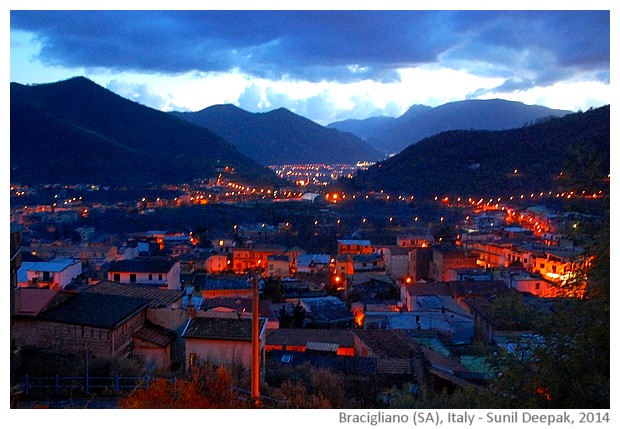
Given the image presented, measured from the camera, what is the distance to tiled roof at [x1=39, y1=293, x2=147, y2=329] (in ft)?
14.0

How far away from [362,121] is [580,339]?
86.7 meters

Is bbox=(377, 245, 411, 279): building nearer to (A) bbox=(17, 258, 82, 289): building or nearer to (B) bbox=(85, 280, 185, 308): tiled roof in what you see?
(A) bbox=(17, 258, 82, 289): building

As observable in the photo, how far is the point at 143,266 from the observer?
419 inches

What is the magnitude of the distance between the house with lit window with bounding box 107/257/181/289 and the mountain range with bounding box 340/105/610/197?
1548 cm

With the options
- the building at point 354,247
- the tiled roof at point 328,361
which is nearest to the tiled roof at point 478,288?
the tiled roof at point 328,361

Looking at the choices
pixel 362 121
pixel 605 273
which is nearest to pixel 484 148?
pixel 605 273

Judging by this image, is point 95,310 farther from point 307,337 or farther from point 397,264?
point 397,264

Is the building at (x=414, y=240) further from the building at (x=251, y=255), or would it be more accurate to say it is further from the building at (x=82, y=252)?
the building at (x=82, y=252)

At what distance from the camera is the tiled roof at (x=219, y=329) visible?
4.32 meters

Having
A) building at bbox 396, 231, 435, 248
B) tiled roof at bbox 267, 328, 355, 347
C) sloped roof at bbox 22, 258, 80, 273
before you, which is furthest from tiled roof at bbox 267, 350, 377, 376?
building at bbox 396, 231, 435, 248

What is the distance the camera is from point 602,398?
6.41 ft

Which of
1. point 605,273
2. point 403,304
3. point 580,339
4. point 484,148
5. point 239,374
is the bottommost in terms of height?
point 403,304

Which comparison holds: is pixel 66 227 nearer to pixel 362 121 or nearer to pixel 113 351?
pixel 113 351

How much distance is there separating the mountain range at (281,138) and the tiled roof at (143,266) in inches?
1717
